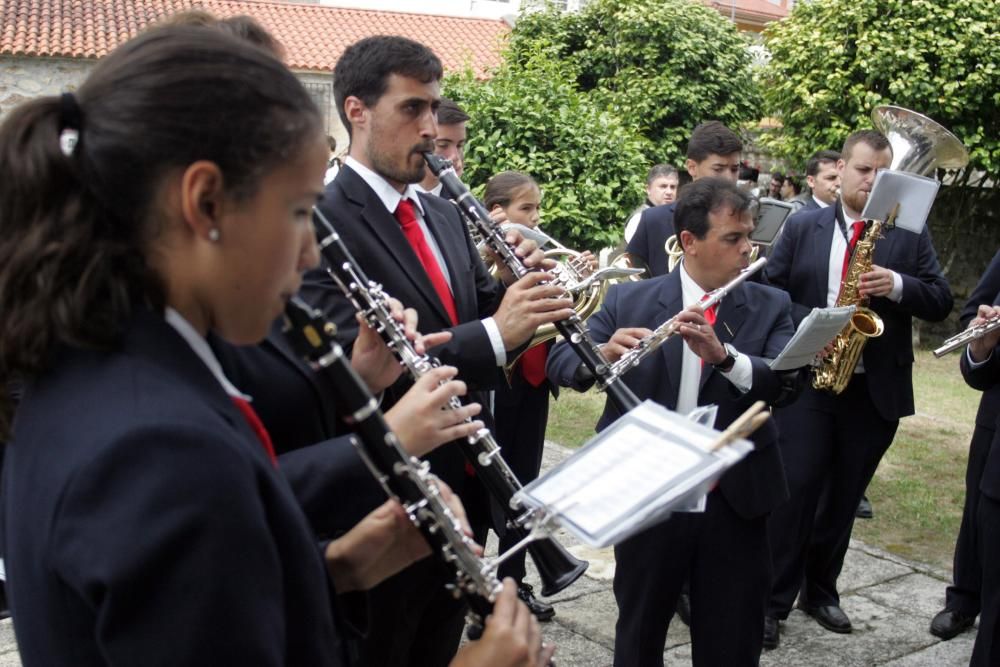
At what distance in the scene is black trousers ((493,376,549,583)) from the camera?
505 cm

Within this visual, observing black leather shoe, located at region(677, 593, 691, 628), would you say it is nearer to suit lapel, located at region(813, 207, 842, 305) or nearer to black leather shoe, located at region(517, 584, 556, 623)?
black leather shoe, located at region(517, 584, 556, 623)

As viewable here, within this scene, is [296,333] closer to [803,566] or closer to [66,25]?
[803,566]

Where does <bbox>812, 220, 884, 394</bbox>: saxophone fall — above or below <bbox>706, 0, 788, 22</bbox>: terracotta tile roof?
above

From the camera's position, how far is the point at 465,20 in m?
28.1

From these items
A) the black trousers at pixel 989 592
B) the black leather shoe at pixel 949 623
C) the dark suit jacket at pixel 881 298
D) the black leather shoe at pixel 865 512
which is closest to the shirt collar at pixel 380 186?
the black trousers at pixel 989 592

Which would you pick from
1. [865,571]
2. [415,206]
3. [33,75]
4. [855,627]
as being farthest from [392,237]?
[33,75]

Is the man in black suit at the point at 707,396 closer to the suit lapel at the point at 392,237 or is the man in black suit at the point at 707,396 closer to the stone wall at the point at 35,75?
the suit lapel at the point at 392,237

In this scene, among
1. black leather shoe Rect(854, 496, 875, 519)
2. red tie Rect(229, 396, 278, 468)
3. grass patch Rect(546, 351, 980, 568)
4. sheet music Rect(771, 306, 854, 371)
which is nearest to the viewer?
red tie Rect(229, 396, 278, 468)

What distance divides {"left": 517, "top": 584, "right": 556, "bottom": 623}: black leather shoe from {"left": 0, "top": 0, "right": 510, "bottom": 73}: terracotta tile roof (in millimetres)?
16646

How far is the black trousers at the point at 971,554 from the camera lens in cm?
484

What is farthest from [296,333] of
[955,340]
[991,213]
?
[991,213]

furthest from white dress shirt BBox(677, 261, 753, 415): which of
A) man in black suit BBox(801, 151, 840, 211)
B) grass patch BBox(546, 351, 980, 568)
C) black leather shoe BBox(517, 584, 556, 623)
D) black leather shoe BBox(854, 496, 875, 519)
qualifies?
man in black suit BBox(801, 151, 840, 211)

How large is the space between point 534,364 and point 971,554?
2189 mm

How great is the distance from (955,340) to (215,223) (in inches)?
147
